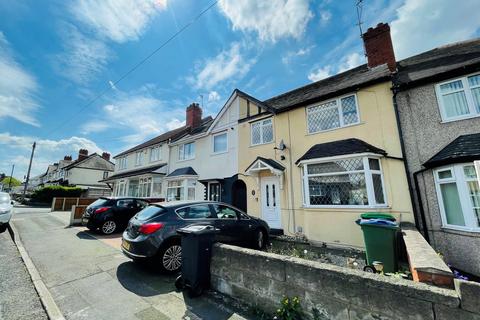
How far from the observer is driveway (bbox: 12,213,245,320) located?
11.1 feet

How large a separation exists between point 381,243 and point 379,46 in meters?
9.38

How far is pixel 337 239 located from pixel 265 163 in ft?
13.9

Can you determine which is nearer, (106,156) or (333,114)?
(333,114)

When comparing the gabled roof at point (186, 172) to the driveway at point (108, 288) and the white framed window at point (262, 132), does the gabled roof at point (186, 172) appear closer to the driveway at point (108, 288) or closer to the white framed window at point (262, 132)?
the white framed window at point (262, 132)

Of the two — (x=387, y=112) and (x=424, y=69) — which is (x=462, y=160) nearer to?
(x=387, y=112)

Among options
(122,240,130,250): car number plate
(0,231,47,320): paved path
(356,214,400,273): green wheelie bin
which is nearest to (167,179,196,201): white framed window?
(0,231,47,320): paved path

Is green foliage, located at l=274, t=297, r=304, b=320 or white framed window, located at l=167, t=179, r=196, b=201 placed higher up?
white framed window, located at l=167, t=179, r=196, b=201

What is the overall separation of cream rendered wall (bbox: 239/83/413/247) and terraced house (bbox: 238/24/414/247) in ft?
0.09

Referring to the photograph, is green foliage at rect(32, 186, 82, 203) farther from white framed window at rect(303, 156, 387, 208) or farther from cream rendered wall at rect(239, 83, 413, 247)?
white framed window at rect(303, 156, 387, 208)

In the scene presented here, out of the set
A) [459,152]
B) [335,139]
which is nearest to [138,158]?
[335,139]

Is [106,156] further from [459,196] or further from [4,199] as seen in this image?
[459,196]

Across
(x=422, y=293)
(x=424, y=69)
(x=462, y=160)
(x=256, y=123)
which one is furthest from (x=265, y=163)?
Answer: (x=422, y=293)

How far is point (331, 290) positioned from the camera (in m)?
2.73

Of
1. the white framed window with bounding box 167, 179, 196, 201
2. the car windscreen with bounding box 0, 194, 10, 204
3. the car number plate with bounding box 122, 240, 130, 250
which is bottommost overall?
the car number plate with bounding box 122, 240, 130, 250
